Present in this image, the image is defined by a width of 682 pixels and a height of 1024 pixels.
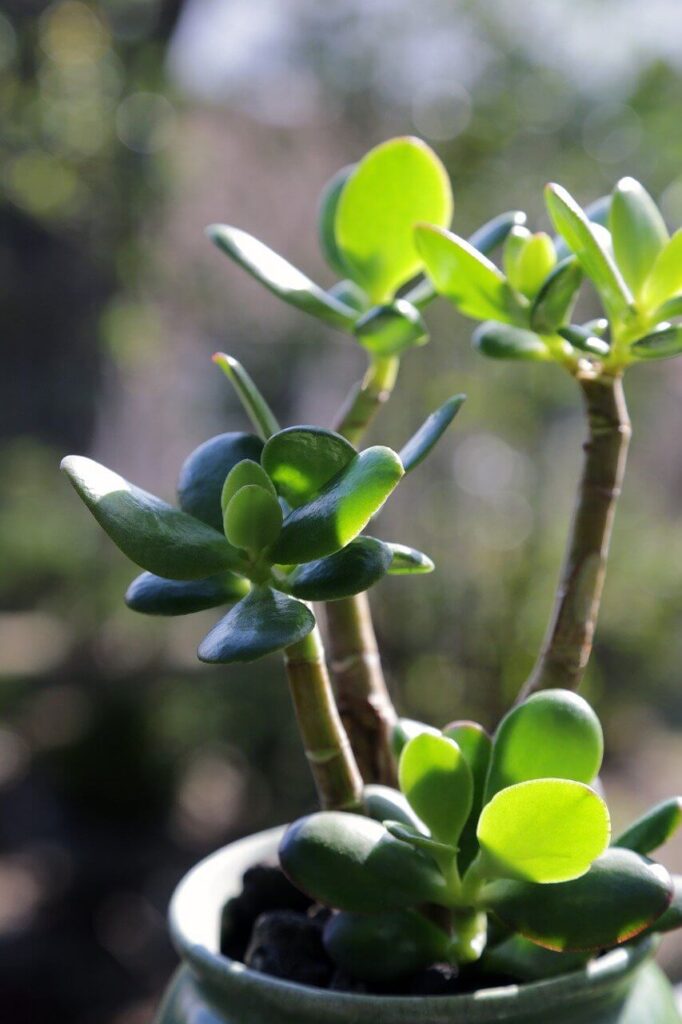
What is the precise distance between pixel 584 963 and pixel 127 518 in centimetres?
28

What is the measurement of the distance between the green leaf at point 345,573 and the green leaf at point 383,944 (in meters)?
0.16

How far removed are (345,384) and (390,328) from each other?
3.49 m

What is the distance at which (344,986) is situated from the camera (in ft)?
1.52

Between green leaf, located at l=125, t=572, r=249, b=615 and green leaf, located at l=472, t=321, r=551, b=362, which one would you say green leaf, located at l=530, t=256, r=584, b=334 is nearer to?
green leaf, located at l=472, t=321, r=551, b=362

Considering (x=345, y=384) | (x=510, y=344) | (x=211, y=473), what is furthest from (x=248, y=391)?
(x=345, y=384)

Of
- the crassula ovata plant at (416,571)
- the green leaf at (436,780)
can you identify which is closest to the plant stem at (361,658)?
the crassula ovata plant at (416,571)

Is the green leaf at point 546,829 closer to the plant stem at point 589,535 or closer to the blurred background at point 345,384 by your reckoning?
the plant stem at point 589,535

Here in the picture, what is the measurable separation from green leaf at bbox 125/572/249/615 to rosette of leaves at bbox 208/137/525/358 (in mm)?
150

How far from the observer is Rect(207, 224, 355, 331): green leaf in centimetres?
50

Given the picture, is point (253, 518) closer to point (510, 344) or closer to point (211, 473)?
point (211, 473)

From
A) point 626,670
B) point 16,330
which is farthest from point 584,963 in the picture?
point 16,330

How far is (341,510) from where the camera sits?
14.2 inches

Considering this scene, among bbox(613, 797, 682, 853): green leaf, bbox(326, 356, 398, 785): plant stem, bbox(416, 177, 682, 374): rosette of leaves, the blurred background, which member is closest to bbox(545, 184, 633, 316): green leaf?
bbox(416, 177, 682, 374): rosette of leaves

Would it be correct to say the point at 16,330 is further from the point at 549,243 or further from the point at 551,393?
the point at 549,243
